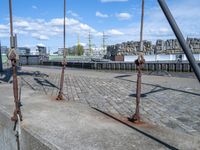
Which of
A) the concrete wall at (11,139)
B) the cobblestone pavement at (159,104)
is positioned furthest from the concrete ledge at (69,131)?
the cobblestone pavement at (159,104)

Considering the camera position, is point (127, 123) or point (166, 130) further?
point (127, 123)

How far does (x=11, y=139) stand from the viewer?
17.2 feet

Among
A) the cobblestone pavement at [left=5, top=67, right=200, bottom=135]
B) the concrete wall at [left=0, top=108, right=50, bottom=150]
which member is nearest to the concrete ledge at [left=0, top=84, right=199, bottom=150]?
the concrete wall at [left=0, top=108, right=50, bottom=150]

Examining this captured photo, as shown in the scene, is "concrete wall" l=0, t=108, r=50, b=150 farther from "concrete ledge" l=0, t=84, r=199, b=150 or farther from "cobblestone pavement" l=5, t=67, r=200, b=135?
"cobblestone pavement" l=5, t=67, r=200, b=135

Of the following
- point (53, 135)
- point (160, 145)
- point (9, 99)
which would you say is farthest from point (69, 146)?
point (9, 99)

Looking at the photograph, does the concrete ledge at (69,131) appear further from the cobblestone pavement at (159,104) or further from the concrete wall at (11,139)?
the cobblestone pavement at (159,104)

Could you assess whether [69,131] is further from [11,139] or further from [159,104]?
[159,104]

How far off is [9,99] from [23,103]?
675 millimetres

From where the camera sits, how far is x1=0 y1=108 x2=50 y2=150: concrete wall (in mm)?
4251

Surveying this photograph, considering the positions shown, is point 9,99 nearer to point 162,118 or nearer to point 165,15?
point 162,118

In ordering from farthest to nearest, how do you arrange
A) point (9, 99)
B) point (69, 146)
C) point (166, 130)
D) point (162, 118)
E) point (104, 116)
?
1. point (9, 99)
2. point (162, 118)
3. point (104, 116)
4. point (166, 130)
5. point (69, 146)

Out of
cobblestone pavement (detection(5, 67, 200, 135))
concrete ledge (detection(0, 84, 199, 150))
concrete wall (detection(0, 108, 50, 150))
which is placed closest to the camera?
concrete ledge (detection(0, 84, 199, 150))

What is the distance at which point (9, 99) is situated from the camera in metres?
7.50

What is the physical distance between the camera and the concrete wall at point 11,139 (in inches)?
167
